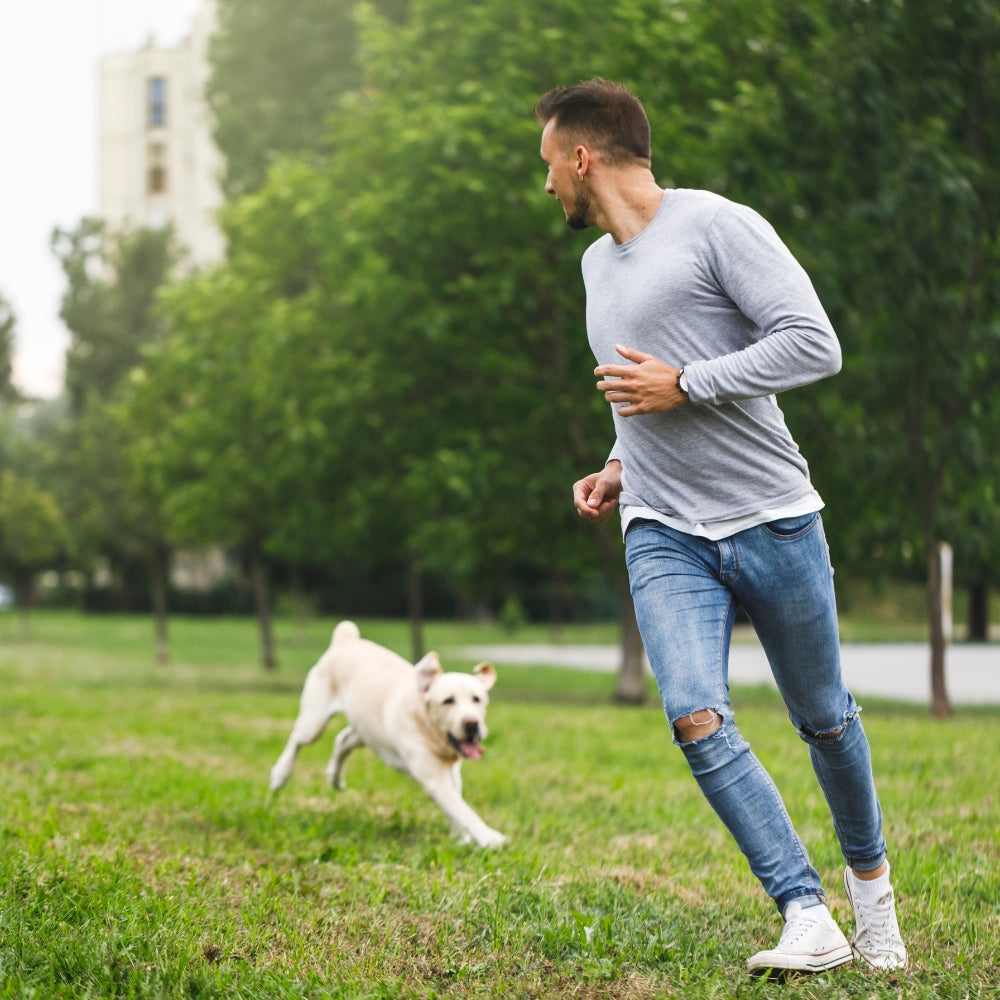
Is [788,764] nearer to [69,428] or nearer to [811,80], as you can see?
[811,80]

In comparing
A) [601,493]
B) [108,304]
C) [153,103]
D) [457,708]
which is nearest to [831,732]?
[601,493]

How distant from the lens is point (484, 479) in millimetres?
13602

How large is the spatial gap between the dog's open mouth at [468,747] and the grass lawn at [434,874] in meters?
0.38

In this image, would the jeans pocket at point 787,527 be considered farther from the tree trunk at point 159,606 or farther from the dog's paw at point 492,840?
the tree trunk at point 159,606

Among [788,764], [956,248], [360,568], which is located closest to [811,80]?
[956,248]

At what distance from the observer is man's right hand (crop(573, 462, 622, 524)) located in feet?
11.1

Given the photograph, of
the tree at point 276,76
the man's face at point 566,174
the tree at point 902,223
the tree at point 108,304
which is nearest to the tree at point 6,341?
the tree at point 108,304

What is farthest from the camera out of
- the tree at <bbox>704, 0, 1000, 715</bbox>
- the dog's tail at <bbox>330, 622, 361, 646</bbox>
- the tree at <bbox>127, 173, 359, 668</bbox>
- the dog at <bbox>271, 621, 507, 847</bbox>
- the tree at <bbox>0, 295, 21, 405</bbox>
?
the tree at <bbox>0, 295, 21, 405</bbox>

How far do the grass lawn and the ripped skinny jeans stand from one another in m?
0.35

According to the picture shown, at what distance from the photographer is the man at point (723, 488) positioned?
2.98 metres

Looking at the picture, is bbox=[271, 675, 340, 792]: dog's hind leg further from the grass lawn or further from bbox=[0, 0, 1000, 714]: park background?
bbox=[0, 0, 1000, 714]: park background

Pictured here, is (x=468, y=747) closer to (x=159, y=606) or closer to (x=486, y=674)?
(x=486, y=674)

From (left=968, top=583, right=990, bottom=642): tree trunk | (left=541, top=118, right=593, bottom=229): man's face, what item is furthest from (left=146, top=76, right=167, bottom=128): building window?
(left=541, top=118, right=593, bottom=229): man's face

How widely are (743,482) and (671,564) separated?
271 mm
